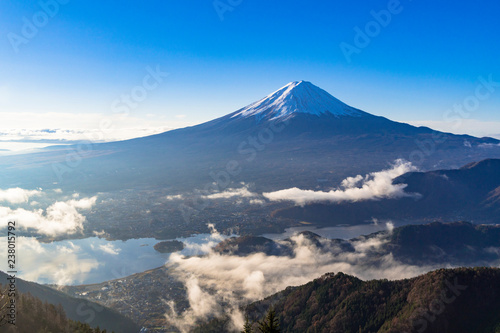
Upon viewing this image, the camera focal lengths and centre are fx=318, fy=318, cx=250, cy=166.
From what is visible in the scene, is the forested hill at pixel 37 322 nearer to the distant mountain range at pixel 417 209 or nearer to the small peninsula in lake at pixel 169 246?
the small peninsula in lake at pixel 169 246

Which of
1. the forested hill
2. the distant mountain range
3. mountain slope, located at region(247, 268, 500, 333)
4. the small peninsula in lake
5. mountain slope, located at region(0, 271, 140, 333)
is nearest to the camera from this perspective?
the forested hill

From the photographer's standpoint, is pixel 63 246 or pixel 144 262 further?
pixel 63 246

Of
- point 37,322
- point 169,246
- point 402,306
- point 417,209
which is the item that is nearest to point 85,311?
point 37,322

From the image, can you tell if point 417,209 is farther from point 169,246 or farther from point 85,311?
point 85,311

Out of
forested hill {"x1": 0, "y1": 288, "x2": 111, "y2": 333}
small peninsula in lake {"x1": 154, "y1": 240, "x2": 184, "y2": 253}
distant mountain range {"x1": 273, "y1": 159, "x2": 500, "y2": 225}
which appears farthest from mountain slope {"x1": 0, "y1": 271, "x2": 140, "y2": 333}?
distant mountain range {"x1": 273, "y1": 159, "x2": 500, "y2": 225}

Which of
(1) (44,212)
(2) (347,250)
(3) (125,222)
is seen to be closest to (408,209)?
(2) (347,250)

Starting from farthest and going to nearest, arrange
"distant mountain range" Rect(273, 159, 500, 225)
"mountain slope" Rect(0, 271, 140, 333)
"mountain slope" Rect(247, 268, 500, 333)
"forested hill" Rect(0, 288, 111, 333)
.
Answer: "distant mountain range" Rect(273, 159, 500, 225), "mountain slope" Rect(0, 271, 140, 333), "mountain slope" Rect(247, 268, 500, 333), "forested hill" Rect(0, 288, 111, 333)

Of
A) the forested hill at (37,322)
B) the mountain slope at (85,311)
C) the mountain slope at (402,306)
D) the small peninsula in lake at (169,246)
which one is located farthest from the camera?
the small peninsula in lake at (169,246)

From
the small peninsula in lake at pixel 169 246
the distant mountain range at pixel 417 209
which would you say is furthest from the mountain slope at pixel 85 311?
the distant mountain range at pixel 417 209

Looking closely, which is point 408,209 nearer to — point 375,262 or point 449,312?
point 375,262

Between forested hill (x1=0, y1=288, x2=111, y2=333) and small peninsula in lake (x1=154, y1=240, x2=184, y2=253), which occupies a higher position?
forested hill (x1=0, y1=288, x2=111, y2=333)

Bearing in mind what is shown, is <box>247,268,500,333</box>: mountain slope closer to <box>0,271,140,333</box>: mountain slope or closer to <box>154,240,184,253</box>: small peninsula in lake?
<box>0,271,140,333</box>: mountain slope
